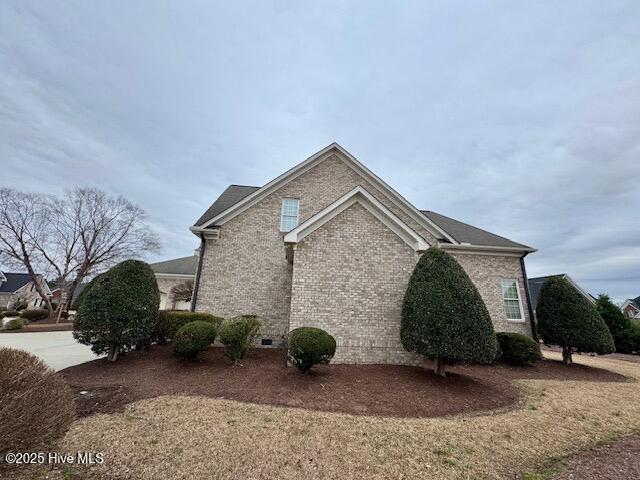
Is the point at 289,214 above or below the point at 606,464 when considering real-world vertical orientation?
above

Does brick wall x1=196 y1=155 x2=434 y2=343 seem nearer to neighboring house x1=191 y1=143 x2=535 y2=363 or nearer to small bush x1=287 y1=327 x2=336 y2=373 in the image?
neighboring house x1=191 y1=143 x2=535 y2=363

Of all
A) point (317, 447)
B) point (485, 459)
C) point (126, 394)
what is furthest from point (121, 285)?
point (485, 459)

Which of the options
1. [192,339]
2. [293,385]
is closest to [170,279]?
[192,339]

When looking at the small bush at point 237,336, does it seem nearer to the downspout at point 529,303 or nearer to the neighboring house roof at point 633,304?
the downspout at point 529,303

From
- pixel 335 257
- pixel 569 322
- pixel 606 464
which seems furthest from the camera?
pixel 569 322

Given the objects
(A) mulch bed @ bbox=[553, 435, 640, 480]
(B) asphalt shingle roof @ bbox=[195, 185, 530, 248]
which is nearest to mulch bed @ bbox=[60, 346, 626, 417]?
(A) mulch bed @ bbox=[553, 435, 640, 480]

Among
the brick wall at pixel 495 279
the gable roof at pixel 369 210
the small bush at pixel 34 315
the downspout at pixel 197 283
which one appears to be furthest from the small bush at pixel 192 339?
the small bush at pixel 34 315

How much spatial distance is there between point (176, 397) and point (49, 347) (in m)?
10.6

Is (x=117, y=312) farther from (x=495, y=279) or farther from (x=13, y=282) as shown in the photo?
(x=13, y=282)

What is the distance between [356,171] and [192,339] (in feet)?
34.5

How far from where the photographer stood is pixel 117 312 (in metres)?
8.16

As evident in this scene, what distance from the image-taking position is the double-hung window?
1295 cm

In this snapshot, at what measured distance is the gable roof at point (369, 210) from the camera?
9344 mm

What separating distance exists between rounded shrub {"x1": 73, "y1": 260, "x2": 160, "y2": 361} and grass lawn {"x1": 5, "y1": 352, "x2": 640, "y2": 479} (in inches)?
131
